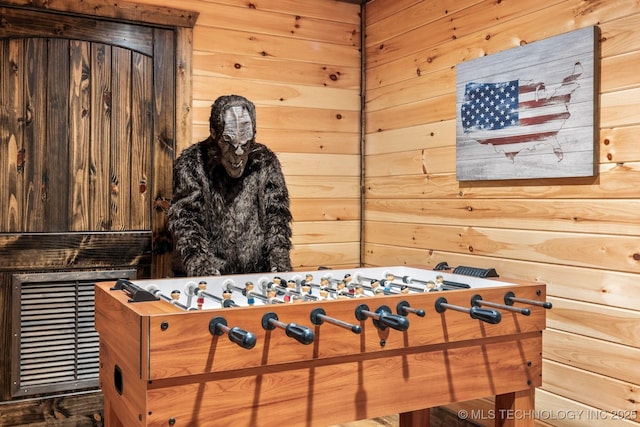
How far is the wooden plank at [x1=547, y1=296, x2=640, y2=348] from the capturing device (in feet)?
7.63

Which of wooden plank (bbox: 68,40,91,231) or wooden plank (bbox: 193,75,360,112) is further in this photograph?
wooden plank (bbox: 193,75,360,112)

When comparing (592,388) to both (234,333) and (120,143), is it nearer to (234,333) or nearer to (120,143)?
(234,333)

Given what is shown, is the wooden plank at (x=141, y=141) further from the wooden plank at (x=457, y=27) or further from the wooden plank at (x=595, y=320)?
the wooden plank at (x=595, y=320)

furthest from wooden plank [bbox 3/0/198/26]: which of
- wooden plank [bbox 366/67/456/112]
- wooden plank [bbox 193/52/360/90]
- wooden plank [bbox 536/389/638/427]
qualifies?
wooden plank [bbox 536/389/638/427]

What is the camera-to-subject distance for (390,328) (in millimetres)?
1951

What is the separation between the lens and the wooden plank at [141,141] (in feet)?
10.9

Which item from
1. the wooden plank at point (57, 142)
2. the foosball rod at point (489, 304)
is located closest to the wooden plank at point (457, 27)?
the foosball rod at point (489, 304)

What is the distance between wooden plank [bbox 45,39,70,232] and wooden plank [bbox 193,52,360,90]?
72 cm

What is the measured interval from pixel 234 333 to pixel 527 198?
1.70 meters

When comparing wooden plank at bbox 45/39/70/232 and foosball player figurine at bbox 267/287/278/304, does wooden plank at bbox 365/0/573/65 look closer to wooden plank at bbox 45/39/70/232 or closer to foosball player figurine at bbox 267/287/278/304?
foosball player figurine at bbox 267/287/278/304

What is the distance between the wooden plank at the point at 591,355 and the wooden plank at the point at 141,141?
7.11 feet

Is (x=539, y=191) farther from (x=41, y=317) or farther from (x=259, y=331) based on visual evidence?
(x=41, y=317)

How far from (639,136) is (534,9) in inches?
32.3

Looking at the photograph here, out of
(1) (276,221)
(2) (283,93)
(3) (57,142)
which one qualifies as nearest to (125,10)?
(3) (57,142)
